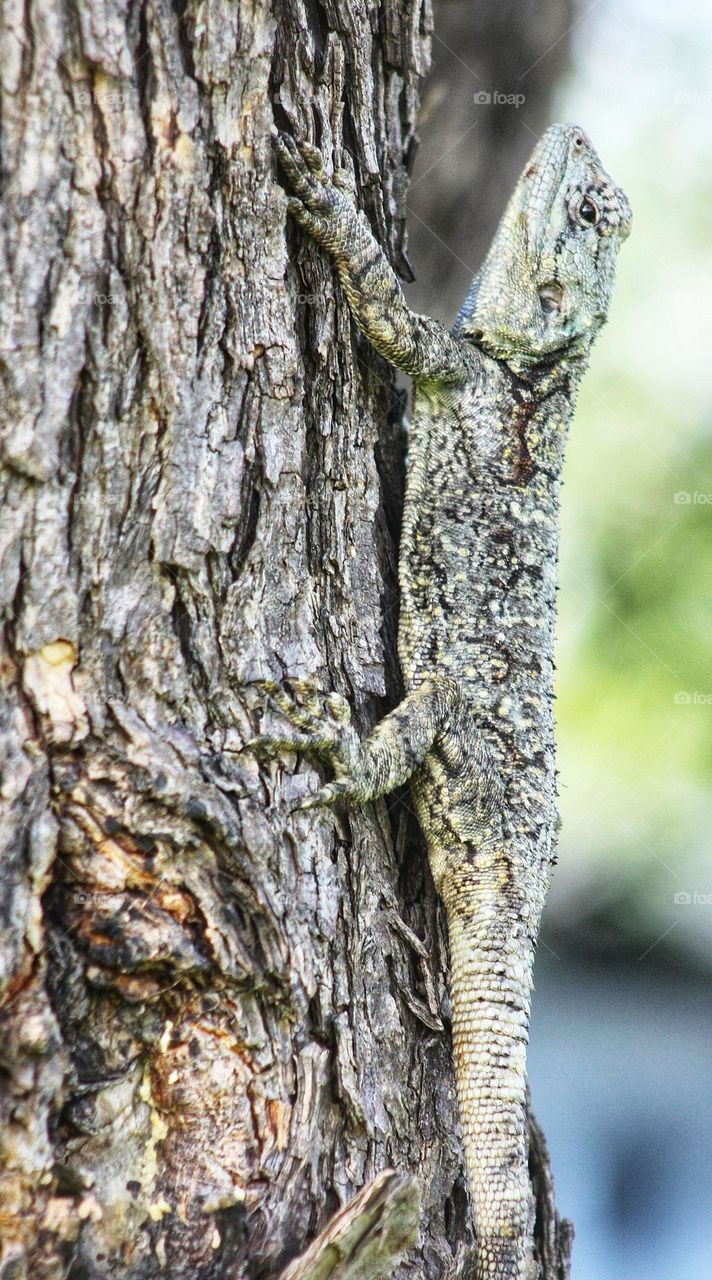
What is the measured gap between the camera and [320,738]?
2766 millimetres

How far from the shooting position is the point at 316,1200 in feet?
8.33

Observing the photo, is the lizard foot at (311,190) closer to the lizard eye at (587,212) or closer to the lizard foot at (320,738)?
the lizard foot at (320,738)

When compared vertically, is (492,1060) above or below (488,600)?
below

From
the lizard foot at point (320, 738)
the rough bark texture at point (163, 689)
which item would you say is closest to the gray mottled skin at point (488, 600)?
the lizard foot at point (320, 738)

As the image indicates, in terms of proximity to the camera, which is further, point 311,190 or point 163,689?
point 311,190

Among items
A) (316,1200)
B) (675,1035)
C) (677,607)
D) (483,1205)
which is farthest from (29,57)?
(675,1035)

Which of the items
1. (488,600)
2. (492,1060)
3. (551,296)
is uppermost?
(551,296)

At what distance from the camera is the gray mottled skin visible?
3.07 metres

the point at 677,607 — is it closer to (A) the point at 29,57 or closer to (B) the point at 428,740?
(B) the point at 428,740

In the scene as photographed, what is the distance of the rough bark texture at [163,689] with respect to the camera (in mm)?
2197

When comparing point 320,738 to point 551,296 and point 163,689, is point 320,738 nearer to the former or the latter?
point 163,689

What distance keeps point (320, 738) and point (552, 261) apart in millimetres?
2644

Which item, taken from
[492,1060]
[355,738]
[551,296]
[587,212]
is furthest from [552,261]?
[492,1060]

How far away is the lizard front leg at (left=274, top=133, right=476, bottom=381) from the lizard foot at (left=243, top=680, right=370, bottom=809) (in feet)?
4.18
